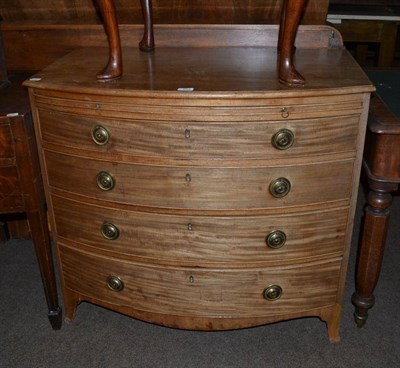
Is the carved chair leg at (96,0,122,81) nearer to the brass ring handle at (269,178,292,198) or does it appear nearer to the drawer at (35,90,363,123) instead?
the drawer at (35,90,363,123)

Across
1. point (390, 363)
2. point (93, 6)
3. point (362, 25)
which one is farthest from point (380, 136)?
→ point (362, 25)

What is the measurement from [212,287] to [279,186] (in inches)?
17.8

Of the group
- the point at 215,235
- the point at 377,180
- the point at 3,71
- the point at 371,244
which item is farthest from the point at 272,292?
the point at 3,71

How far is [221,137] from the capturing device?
158 cm

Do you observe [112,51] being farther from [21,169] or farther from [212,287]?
[212,287]

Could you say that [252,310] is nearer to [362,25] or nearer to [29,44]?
[29,44]

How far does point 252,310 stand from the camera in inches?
74.6

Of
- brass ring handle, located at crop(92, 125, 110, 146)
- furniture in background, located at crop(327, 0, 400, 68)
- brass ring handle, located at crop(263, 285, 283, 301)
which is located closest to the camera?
brass ring handle, located at crop(92, 125, 110, 146)

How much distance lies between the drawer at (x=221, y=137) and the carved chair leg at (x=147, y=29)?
1.78 feet

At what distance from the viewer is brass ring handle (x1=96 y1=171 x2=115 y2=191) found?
171 cm

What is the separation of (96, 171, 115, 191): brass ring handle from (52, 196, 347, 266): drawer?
0.32 feet

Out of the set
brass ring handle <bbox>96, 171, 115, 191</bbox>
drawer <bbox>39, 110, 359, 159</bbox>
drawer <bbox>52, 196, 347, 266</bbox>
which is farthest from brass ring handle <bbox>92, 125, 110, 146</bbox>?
drawer <bbox>52, 196, 347, 266</bbox>

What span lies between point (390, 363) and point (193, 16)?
5.25 feet

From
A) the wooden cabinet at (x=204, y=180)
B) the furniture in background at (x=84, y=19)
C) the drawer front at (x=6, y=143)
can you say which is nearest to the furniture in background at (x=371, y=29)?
the furniture in background at (x=84, y=19)
